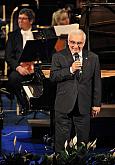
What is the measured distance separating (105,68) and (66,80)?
2.01 metres

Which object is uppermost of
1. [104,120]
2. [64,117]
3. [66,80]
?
[66,80]

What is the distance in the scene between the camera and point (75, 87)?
23.2 ft

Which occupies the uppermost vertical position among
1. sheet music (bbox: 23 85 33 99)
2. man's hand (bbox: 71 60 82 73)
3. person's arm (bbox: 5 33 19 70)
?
man's hand (bbox: 71 60 82 73)

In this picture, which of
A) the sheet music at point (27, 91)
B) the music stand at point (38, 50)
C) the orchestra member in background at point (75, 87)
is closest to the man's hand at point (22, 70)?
the music stand at point (38, 50)

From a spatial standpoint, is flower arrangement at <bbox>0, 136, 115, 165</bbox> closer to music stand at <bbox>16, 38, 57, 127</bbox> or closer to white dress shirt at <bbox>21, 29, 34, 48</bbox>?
music stand at <bbox>16, 38, 57, 127</bbox>

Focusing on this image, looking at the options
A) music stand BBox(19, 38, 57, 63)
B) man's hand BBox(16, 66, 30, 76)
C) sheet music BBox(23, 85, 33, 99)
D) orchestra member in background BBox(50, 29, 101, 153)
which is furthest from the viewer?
man's hand BBox(16, 66, 30, 76)

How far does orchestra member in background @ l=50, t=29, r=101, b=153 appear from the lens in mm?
7027

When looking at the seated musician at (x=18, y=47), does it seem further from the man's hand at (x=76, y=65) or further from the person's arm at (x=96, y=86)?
the man's hand at (x=76, y=65)

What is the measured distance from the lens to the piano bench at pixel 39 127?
9.63 meters

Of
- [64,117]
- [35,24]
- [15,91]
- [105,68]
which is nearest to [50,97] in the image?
[64,117]

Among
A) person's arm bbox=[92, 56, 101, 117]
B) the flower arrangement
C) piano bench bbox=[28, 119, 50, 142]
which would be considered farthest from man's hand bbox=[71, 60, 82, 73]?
piano bench bbox=[28, 119, 50, 142]

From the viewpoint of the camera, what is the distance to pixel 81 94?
280 inches

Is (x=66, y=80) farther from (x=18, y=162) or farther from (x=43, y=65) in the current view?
Result: (x=18, y=162)

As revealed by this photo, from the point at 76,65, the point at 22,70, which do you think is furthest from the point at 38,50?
the point at 76,65
